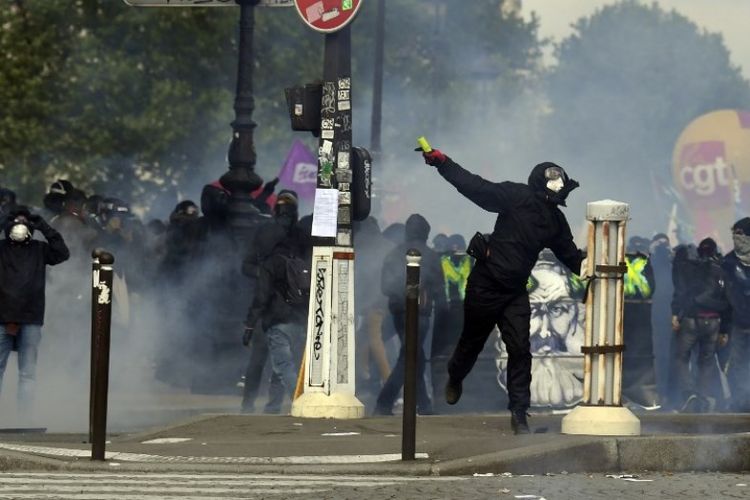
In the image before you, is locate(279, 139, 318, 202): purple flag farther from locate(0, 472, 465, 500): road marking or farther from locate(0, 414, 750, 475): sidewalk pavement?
locate(0, 472, 465, 500): road marking

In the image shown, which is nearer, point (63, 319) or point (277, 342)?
point (277, 342)

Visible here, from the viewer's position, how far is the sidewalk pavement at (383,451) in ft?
37.9

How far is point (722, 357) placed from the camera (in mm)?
19672

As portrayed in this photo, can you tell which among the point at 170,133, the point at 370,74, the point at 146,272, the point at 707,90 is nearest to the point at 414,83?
the point at 370,74

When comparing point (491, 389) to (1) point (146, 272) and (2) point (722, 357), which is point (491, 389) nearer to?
(2) point (722, 357)

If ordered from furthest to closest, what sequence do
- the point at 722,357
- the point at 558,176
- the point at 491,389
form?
the point at 722,357 → the point at 491,389 → the point at 558,176

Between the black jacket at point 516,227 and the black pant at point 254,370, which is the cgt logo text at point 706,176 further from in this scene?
the black jacket at point 516,227

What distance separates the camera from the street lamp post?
817 inches

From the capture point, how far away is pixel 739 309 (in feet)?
63.4

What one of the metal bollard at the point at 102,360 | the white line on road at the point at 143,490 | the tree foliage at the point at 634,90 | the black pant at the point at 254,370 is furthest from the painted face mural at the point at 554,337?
the tree foliage at the point at 634,90

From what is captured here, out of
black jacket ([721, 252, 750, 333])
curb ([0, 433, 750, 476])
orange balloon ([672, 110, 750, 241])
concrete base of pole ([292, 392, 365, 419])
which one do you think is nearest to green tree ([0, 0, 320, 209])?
orange balloon ([672, 110, 750, 241])

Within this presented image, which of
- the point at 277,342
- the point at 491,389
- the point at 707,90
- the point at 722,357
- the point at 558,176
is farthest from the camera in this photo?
the point at 707,90

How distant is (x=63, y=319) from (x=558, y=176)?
7.60m

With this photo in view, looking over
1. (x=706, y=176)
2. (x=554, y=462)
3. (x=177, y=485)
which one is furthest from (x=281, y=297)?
(x=706, y=176)
